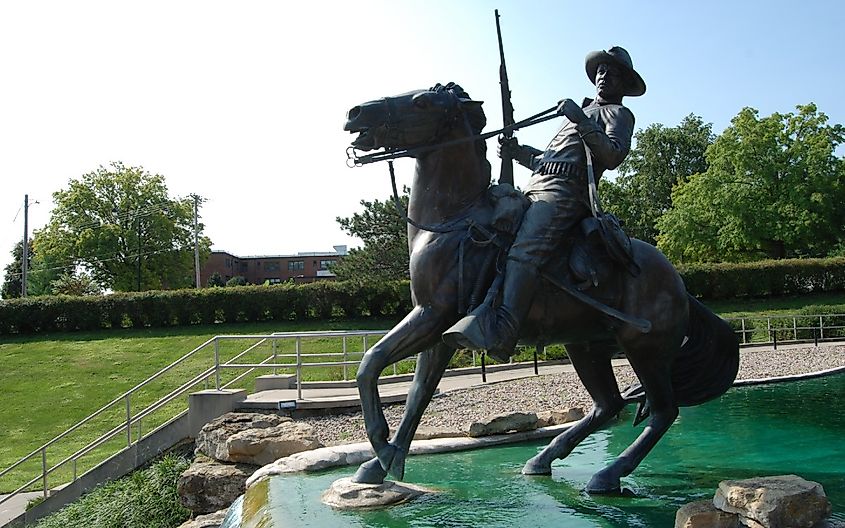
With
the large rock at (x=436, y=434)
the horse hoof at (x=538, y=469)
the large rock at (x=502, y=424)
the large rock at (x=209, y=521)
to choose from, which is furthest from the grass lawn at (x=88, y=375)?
the horse hoof at (x=538, y=469)

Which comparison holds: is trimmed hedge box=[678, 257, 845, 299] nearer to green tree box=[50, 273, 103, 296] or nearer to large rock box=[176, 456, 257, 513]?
large rock box=[176, 456, 257, 513]

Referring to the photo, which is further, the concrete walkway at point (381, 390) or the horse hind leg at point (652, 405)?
the concrete walkway at point (381, 390)

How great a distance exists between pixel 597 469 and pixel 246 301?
89.1ft

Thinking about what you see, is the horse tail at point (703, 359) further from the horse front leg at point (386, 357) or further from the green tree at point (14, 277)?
the green tree at point (14, 277)

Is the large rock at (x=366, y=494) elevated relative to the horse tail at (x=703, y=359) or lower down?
lower down

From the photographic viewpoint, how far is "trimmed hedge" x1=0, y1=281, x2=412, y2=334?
3147cm

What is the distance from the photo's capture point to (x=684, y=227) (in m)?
43.9

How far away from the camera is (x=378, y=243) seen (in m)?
30.5

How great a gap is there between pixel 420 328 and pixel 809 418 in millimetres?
6976

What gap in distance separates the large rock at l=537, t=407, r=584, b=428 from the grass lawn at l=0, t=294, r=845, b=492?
9.13 metres

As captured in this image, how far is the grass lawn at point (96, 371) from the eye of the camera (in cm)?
1917

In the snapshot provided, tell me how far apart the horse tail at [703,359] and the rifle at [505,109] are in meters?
1.83

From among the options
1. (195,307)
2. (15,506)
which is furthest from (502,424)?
(195,307)

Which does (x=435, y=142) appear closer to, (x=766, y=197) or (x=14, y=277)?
(x=766, y=197)
